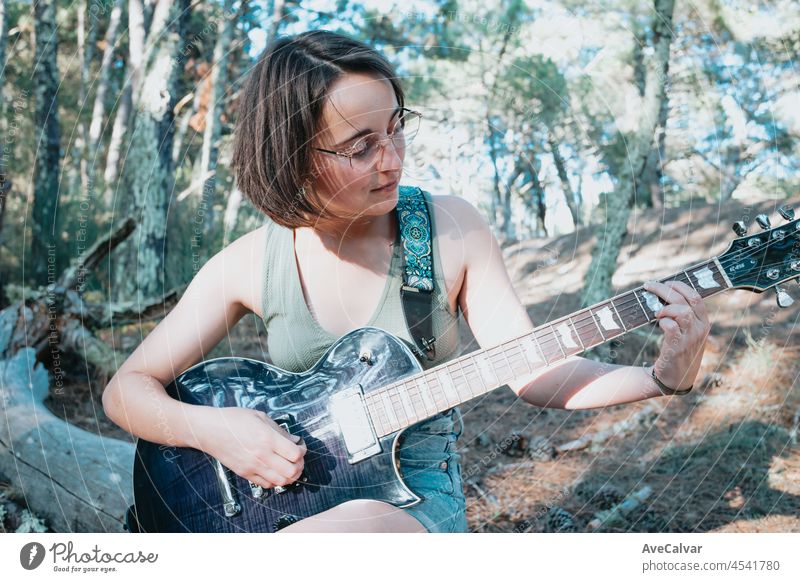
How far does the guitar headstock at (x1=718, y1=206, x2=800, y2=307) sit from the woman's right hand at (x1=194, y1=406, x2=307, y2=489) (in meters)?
0.93

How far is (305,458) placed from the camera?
4.79ft

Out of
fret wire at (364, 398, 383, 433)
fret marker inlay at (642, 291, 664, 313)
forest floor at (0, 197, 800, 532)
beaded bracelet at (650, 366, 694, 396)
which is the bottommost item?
forest floor at (0, 197, 800, 532)

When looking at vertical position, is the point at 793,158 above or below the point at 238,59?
below

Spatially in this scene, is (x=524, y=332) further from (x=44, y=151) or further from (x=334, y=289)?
(x=44, y=151)

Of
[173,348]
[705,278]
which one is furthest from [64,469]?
[705,278]

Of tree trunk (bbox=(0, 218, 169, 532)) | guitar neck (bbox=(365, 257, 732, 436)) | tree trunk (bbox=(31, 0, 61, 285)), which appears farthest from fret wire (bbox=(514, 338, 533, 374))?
tree trunk (bbox=(31, 0, 61, 285))

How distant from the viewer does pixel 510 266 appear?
15.7ft

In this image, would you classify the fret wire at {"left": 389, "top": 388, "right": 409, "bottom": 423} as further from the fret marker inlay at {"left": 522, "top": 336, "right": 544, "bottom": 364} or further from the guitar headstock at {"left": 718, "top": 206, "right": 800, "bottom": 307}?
the guitar headstock at {"left": 718, "top": 206, "right": 800, "bottom": 307}

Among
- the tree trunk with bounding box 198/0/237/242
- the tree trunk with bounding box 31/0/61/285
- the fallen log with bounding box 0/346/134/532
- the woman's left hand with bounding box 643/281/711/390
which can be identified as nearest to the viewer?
the woman's left hand with bounding box 643/281/711/390

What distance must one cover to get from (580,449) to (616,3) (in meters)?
1.76

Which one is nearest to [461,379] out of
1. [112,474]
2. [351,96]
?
[351,96]

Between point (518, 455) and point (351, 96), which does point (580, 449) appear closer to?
point (518, 455)

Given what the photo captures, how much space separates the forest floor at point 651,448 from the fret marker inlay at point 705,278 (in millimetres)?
927

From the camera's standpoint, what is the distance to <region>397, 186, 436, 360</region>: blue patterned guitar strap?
1472 mm
